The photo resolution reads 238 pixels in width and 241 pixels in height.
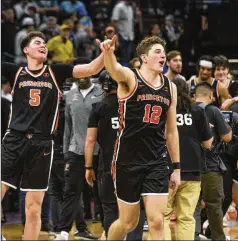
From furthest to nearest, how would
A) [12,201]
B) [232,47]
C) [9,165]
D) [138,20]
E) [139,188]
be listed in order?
[138,20]
[232,47]
[12,201]
[9,165]
[139,188]

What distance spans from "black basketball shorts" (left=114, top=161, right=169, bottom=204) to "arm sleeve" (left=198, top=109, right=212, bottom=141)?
114 centimetres

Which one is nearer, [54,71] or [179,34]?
[54,71]

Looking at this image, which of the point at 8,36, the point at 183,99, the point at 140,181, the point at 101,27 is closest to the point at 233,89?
the point at 183,99

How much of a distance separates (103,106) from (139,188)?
134 cm

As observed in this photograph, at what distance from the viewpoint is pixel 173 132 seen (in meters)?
7.76

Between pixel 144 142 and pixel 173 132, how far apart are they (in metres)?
0.35

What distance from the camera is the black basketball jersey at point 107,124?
28.1ft

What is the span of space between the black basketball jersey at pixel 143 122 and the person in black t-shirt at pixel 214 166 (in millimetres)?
1554

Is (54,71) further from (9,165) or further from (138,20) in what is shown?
(138,20)

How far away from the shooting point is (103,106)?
863 cm

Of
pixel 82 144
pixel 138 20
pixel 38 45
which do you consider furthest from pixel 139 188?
pixel 138 20

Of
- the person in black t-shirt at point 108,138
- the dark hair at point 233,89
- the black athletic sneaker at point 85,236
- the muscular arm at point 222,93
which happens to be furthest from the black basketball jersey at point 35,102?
the muscular arm at point 222,93

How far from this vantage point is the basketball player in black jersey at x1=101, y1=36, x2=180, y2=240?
24.6 feet

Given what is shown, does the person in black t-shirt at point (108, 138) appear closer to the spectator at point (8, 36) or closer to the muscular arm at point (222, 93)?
the muscular arm at point (222, 93)
